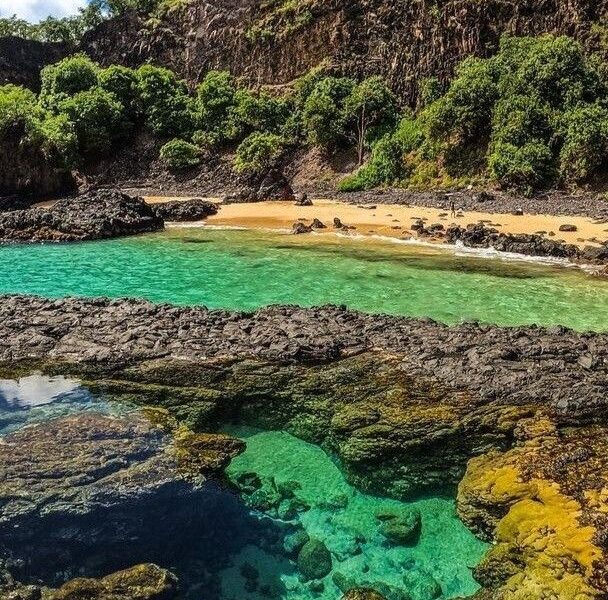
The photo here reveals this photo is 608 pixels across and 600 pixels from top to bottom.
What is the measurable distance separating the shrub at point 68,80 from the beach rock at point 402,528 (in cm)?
5830

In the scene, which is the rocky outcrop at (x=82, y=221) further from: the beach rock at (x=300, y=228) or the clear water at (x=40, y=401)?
the clear water at (x=40, y=401)

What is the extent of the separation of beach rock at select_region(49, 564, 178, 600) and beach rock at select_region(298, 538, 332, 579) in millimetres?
1634

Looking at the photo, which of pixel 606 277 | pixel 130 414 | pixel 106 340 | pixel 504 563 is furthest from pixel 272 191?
pixel 504 563

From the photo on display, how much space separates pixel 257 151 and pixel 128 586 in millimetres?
46949

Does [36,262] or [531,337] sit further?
[36,262]

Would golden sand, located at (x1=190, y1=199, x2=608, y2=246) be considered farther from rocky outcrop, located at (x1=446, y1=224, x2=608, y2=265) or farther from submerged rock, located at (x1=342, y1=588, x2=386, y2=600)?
submerged rock, located at (x1=342, y1=588, x2=386, y2=600)

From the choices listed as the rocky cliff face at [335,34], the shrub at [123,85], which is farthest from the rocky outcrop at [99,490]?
the shrub at [123,85]

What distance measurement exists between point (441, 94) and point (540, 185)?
13938 mm

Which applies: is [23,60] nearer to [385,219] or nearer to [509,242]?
[385,219]

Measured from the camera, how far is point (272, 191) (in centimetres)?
4381

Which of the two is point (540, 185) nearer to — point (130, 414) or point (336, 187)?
point (336, 187)

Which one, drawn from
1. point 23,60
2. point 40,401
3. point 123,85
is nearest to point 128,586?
point 40,401

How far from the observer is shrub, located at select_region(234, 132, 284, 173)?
50.7 m

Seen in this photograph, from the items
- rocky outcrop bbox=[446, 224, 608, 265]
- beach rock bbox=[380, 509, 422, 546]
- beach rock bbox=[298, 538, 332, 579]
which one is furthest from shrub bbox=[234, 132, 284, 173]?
beach rock bbox=[298, 538, 332, 579]
